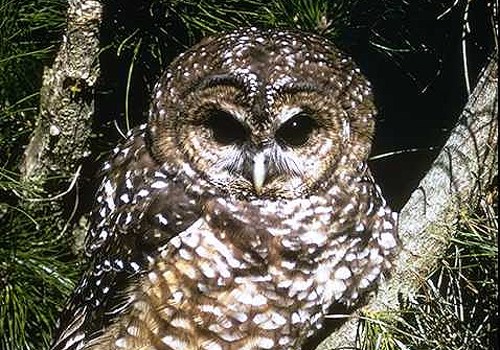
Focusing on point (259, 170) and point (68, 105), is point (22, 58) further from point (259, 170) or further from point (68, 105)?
point (259, 170)

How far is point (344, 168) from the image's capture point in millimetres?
2100

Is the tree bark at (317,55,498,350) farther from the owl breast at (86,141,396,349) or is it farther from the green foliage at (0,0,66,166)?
the green foliage at (0,0,66,166)

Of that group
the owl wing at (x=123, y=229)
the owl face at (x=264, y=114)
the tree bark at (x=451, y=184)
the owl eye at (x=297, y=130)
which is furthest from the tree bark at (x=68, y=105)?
the tree bark at (x=451, y=184)

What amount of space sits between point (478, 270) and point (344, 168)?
0.35 meters

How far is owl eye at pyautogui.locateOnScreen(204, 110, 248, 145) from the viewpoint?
2.01 meters

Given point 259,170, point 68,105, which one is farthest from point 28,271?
point 259,170

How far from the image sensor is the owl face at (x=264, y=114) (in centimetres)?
196

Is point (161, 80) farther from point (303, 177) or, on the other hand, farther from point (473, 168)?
point (473, 168)

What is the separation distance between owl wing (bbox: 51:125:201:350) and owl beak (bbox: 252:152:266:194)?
160 mm

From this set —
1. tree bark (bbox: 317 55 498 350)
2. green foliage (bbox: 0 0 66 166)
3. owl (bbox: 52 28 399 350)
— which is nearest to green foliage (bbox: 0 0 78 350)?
green foliage (bbox: 0 0 66 166)

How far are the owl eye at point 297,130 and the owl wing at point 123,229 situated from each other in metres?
0.24

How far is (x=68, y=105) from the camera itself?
99.1 inches

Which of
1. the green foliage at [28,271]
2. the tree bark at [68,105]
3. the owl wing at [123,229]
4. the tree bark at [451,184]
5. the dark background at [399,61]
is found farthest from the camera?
the green foliage at [28,271]

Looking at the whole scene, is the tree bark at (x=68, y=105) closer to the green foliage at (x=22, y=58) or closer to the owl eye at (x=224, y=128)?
the green foliage at (x=22, y=58)
